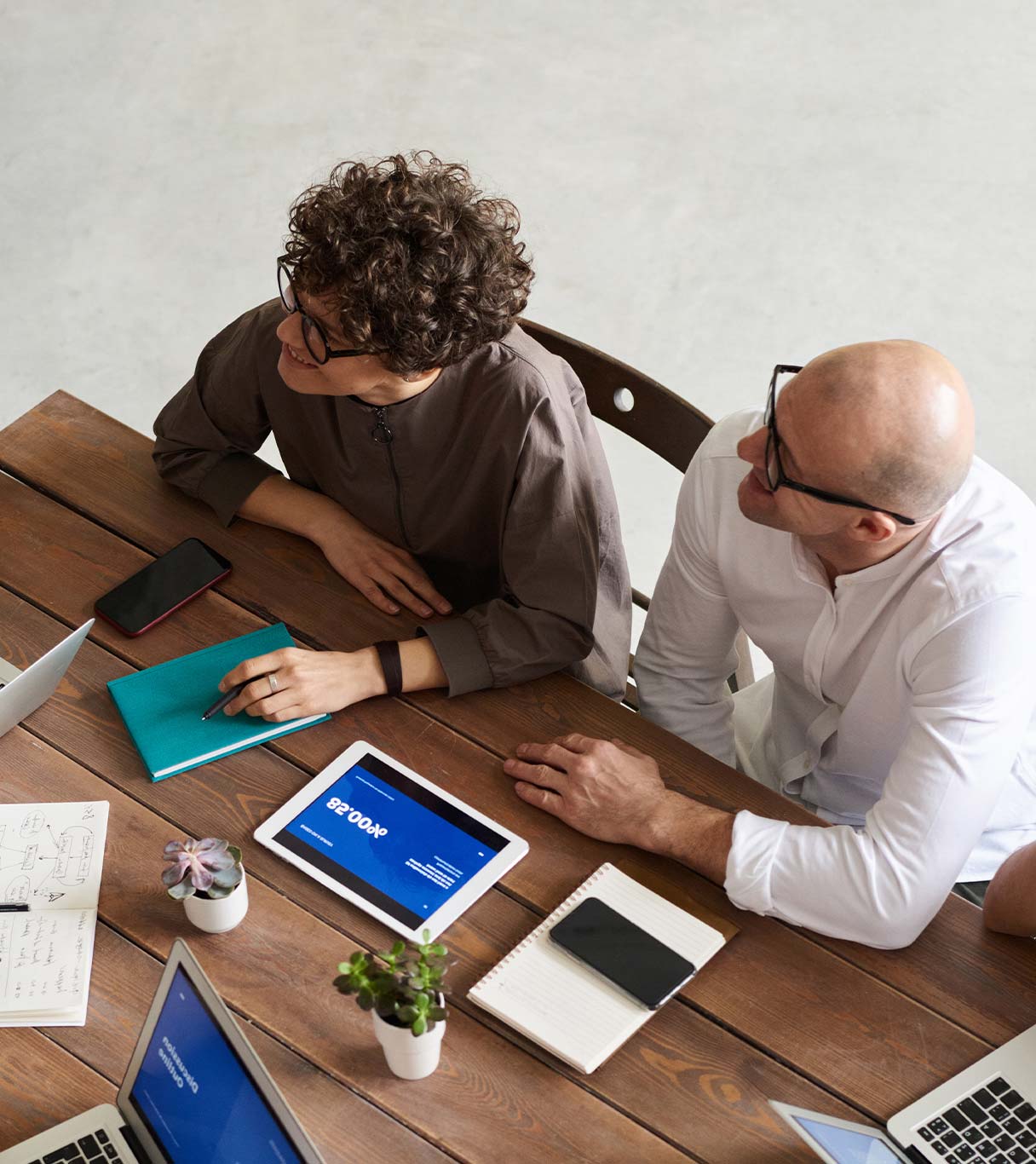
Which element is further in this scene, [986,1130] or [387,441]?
[387,441]

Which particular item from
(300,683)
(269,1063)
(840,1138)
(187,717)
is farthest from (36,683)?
(840,1138)

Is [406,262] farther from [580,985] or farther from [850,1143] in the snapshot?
[850,1143]

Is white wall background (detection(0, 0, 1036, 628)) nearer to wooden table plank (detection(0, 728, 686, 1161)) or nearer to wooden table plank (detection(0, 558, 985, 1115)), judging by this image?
wooden table plank (detection(0, 558, 985, 1115))

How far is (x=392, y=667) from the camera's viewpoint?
70.9 inches

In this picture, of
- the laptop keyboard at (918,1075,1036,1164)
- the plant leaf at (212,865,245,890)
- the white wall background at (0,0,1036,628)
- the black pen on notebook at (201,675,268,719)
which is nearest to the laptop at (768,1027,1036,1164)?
the laptop keyboard at (918,1075,1036,1164)

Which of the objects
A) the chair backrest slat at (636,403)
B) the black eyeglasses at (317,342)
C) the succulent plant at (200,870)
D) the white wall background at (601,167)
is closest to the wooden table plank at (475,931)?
the succulent plant at (200,870)

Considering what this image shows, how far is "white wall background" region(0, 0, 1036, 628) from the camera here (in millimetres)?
3676

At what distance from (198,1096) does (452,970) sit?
1.23ft

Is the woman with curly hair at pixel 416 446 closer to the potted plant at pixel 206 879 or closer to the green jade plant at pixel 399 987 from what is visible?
the potted plant at pixel 206 879

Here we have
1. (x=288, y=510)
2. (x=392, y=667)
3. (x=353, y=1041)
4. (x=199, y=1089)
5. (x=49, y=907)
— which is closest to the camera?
(x=199, y=1089)

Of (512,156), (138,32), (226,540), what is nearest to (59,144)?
(138,32)

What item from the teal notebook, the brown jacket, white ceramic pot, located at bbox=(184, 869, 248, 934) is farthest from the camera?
the brown jacket

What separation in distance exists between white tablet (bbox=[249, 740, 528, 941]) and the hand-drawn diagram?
0.72 feet

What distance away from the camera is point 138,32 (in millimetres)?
4523
